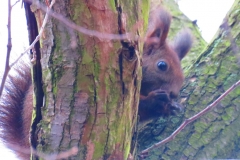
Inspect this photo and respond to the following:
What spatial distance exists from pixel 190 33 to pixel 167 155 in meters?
1.08

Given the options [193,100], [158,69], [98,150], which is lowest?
[98,150]

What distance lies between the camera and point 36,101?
112 centimetres

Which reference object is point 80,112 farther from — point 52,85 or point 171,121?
point 171,121

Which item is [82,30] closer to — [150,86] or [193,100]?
[193,100]

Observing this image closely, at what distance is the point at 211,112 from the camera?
70.3 inches

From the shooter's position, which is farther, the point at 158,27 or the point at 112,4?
the point at 158,27

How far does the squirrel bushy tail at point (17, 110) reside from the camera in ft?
6.57

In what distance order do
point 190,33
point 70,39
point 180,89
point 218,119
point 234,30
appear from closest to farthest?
point 70,39 < point 218,119 < point 234,30 < point 180,89 < point 190,33

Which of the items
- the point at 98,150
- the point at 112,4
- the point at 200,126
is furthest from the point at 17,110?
the point at 112,4

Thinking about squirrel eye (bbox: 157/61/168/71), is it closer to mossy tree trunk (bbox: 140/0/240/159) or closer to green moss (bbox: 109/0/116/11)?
mossy tree trunk (bbox: 140/0/240/159)

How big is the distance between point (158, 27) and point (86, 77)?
4.22 ft

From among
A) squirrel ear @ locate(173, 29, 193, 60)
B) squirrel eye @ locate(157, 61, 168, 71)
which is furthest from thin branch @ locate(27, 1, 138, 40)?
squirrel ear @ locate(173, 29, 193, 60)

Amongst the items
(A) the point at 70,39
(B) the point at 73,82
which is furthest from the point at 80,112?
(A) the point at 70,39

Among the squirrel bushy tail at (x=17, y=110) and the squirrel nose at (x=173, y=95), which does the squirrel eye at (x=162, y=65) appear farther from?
the squirrel bushy tail at (x=17, y=110)
